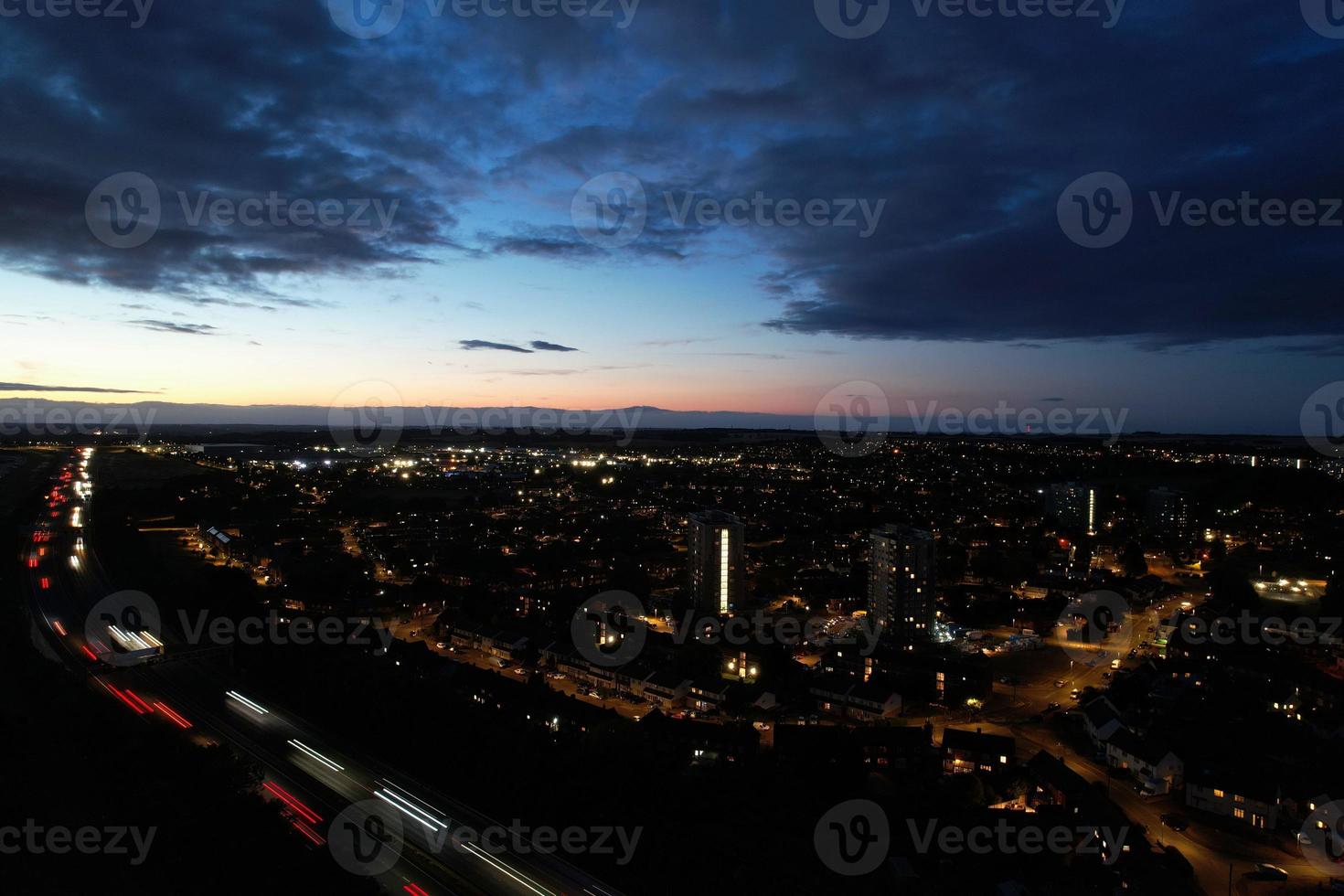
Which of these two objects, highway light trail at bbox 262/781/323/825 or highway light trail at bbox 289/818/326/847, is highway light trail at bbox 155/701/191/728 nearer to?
highway light trail at bbox 262/781/323/825

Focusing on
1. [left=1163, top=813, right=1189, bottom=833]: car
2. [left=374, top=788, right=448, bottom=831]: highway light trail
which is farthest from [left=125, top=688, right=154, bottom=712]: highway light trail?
[left=1163, top=813, right=1189, bottom=833]: car

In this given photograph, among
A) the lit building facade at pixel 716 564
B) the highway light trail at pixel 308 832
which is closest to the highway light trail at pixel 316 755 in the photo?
the highway light trail at pixel 308 832

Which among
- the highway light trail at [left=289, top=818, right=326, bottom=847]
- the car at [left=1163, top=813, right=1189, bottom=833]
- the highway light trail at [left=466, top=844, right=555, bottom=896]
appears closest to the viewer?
the highway light trail at [left=466, top=844, right=555, bottom=896]

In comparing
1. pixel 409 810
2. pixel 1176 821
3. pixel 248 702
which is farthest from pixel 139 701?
pixel 1176 821

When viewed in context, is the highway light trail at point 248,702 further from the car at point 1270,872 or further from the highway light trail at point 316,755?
the car at point 1270,872

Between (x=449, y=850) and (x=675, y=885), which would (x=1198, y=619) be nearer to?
(x=675, y=885)

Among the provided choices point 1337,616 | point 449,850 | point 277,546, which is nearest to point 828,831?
point 449,850

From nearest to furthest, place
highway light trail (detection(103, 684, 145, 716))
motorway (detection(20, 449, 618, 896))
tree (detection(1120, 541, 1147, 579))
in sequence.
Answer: motorway (detection(20, 449, 618, 896))
highway light trail (detection(103, 684, 145, 716))
tree (detection(1120, 541, 1147, 579))
